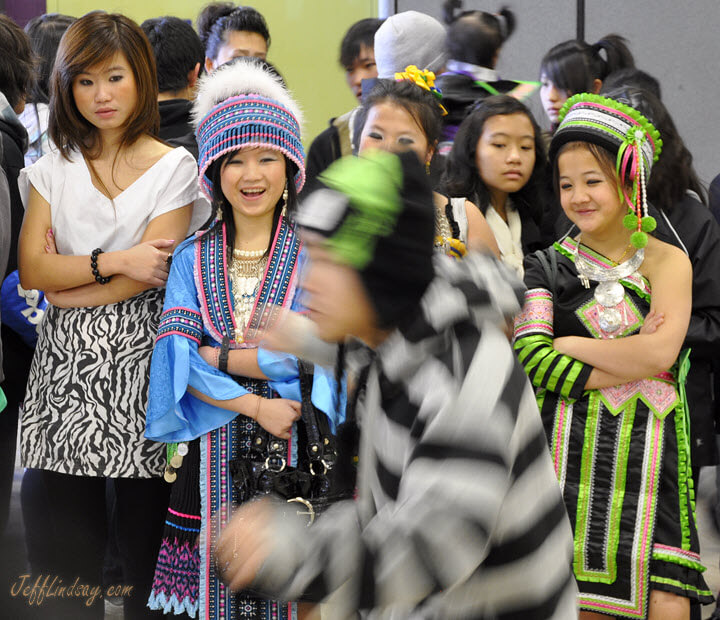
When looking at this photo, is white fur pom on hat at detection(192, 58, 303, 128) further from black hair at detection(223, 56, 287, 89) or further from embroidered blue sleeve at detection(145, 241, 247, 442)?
embroidered blue sleeve at detection(145, 241, 247, 442)

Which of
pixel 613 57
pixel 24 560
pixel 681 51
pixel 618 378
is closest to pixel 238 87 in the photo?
pixel 618 378

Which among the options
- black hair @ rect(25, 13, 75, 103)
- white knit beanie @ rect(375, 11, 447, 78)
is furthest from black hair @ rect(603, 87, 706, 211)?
black hair @ rect(25, 13, 75, 103)

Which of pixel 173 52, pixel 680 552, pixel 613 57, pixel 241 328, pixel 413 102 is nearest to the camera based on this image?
pixel 680 552

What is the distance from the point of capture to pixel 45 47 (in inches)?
140

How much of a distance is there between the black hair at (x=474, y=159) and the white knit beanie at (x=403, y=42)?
52cm

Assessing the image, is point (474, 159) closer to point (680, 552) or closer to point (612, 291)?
point (612, 291)

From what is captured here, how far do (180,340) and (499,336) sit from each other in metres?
1.28

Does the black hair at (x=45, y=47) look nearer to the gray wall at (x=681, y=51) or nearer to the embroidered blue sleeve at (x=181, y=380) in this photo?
the embroidered blue sleeve at (x=181, y=380)

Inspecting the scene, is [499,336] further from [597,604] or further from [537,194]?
[537,194]

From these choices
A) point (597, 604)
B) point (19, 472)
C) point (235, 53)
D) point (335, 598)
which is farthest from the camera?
point (19, 472)

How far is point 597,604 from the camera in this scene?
7.87 ft

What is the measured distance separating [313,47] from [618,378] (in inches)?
171

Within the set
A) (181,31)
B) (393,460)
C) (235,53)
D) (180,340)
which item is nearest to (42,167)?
(180,340)

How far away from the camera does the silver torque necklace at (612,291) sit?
2.42 m
